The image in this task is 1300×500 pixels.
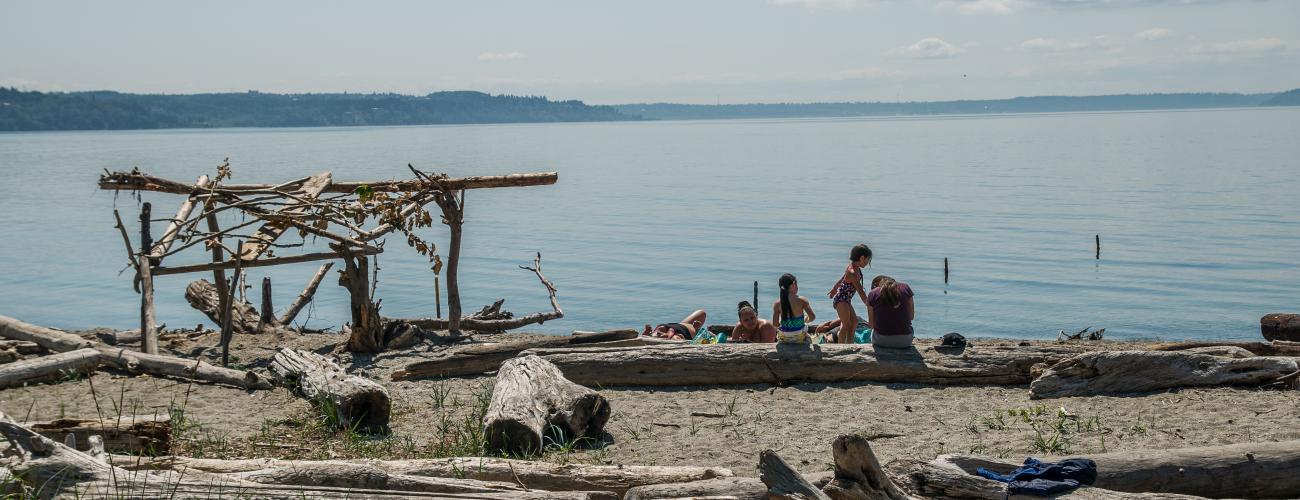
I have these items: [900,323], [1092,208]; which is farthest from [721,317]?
[1092,208]

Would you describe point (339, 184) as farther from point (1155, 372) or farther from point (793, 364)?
point (1155, 372)

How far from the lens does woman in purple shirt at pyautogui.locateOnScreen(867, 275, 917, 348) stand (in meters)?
11.6

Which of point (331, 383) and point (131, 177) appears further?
point (131, 177)

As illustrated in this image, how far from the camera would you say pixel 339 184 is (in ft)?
50.6

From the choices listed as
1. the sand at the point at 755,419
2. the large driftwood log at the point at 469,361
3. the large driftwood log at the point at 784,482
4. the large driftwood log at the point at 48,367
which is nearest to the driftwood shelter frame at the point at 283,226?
the large driftwood log at the point at 48,367

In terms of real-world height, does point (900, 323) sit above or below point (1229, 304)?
above

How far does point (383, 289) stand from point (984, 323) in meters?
14.6

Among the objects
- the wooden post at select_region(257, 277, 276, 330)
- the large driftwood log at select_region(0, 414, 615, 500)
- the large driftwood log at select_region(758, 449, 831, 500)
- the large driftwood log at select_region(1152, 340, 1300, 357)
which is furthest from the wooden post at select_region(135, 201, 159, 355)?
the large driftwood log at select_region(1152, 340, 1300, 357)

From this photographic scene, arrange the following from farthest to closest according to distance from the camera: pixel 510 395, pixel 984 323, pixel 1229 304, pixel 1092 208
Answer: pixel 1092 208 < pixel 1229 304 < pixel 984 323 < pixel 510 395

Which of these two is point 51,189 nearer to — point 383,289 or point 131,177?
point 383,289

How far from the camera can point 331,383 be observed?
1012 cm

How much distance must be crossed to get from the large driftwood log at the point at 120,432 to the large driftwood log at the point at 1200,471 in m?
5.40

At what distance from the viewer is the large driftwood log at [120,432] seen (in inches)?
297

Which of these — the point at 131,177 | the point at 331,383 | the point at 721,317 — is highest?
the point at 131,177
